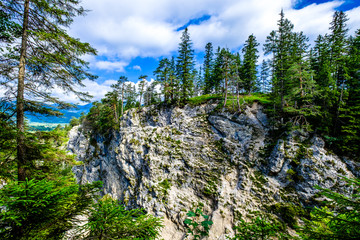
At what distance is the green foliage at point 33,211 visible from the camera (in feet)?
8.25

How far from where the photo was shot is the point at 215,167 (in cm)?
1833

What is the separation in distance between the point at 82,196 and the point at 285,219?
702 inches

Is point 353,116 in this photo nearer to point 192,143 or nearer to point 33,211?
point 192,143

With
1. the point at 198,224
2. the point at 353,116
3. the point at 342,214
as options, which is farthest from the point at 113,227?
the point at 353,116

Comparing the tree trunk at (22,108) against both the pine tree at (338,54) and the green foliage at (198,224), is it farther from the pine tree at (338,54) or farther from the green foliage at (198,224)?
the pine tree at (338,54)

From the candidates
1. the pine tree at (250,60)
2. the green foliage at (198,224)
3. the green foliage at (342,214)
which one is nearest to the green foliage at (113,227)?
the green foliage at (342,214)

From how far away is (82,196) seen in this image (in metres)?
3.72

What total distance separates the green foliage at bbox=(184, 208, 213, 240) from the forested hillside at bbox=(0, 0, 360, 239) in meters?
0.14

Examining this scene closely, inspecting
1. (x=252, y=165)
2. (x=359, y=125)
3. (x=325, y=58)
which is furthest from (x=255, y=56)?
(x=252, y=165)

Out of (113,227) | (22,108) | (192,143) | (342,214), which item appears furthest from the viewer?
(192,143)

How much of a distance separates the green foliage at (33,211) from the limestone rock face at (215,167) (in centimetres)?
1349

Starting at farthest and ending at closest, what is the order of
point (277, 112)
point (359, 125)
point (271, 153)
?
point (277, 112)
point (271, 153)
point (359, 125)

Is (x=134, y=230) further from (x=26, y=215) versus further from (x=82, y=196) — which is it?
(x=26, y=215)

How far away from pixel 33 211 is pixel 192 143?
19.2 metres
